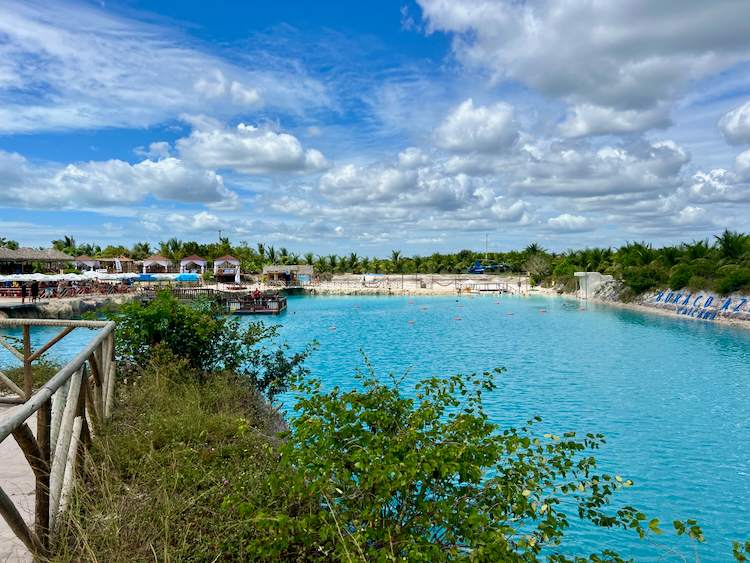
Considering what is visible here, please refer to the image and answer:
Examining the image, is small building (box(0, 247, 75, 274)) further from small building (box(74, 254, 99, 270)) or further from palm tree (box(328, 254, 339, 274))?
palm tree (box(328, 254, 339, 274))

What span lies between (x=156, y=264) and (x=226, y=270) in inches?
433

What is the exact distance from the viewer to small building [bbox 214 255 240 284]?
221ft

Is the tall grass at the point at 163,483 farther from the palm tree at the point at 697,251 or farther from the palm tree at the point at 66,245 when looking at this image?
the palm tree at the point at 66,245

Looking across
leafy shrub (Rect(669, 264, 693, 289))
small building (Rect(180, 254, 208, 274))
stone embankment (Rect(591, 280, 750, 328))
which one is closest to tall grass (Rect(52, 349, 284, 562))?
stone embankment (Rect(591, 280, 750, 328))

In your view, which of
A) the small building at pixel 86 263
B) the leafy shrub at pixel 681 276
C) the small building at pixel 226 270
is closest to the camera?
the leafy shrub at pixel 681 276

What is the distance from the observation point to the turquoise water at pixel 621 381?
9.64m

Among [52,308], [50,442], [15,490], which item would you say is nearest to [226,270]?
[52,308]

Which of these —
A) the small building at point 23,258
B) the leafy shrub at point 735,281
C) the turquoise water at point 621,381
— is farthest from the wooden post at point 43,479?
the small building at point 23,258

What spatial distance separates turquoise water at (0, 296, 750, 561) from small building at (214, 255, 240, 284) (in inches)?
1075

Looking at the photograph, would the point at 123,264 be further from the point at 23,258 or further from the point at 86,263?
the point at 23,258

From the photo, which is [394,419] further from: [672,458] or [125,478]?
[672,458]

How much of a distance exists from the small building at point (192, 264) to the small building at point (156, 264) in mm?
1961

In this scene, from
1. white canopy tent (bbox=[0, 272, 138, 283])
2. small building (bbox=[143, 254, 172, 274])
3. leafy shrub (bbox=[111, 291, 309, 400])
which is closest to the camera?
leafy shrub (bbox=[111, 291, 309, 400])

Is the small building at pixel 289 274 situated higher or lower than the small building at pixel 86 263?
lower
